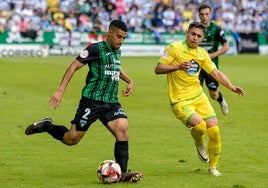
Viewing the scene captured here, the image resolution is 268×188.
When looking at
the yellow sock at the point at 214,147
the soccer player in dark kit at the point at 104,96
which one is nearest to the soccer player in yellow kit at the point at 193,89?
the yellow sock at the point at 214,147

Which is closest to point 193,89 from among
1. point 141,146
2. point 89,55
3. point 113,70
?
point 113,70

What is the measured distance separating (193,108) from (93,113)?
165 centimetres

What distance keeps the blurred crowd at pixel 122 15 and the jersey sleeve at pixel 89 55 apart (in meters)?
34.4

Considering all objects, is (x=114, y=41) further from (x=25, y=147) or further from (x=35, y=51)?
(x=35, y=51)

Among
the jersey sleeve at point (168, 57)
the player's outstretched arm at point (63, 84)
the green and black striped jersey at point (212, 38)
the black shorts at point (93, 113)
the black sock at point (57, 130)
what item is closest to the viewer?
the player's outstretched arm at point (63, 84)

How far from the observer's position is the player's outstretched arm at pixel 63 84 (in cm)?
1077

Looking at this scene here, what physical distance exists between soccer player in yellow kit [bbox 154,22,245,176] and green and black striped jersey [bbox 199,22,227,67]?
21.0 ft

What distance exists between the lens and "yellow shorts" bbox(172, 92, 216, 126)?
1196 cm

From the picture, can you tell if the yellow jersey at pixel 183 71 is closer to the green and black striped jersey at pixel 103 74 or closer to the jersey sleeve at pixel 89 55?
the green and black striped jersey at pixel 103 74

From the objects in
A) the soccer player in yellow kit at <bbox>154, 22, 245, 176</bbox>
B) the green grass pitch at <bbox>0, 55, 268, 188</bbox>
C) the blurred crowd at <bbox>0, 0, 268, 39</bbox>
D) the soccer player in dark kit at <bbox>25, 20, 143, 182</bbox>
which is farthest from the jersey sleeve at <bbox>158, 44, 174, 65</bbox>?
the blurred crowd at <bbox>0, 0, 268, 39</bbox>

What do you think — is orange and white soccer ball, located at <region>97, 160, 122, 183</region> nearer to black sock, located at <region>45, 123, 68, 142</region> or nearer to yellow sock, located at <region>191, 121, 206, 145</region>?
black sock, located at <region>45, 123, 68, 142</region>

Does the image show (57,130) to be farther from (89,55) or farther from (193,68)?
(193,68)

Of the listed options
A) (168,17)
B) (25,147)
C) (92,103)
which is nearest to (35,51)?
(168,17)

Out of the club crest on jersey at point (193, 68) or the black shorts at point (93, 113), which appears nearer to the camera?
the black shorts at point (93, 113)
